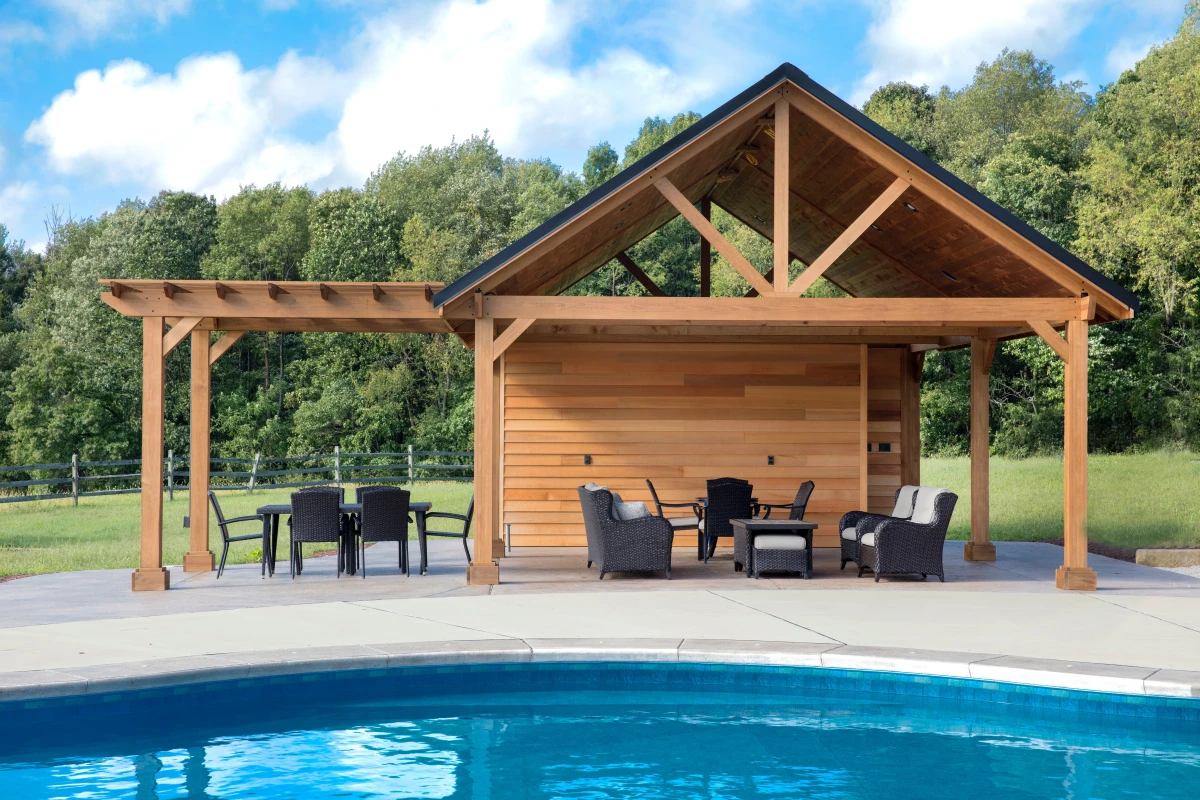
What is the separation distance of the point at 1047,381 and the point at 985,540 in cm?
1760

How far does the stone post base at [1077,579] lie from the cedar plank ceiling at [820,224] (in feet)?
7.34

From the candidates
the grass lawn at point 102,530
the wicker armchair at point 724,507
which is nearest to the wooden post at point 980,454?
the wicker armchair at point 724,507

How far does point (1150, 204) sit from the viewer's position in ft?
77.8

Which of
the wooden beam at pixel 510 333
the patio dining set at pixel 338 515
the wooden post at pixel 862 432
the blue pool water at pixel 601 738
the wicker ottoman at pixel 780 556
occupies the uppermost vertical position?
the wooden beam at pixel 510 333

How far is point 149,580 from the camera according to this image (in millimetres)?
9422

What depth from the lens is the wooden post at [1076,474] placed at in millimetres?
9453

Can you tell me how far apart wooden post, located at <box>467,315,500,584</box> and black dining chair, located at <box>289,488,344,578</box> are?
1.34 metres

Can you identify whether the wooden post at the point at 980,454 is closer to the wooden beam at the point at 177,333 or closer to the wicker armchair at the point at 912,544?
the wicker armchair at the point at 912,544

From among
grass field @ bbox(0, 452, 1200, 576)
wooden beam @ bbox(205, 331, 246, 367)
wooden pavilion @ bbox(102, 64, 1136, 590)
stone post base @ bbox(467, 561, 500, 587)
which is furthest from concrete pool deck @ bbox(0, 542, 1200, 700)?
grass field @ bbox(0, 452, 1200, 576)

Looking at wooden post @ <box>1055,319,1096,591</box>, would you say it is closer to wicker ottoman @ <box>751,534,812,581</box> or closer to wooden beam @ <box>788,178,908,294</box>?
wooden beam @ <box>788,178,908,294</box>

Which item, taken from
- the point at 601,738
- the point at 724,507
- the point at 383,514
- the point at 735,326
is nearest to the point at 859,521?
the point at 724,507

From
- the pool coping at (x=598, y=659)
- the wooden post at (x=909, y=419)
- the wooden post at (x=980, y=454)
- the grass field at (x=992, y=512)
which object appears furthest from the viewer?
the wooden post at (x=909, y=419)

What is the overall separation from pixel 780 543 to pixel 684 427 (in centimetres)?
314

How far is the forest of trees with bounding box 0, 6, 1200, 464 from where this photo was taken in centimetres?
2488
